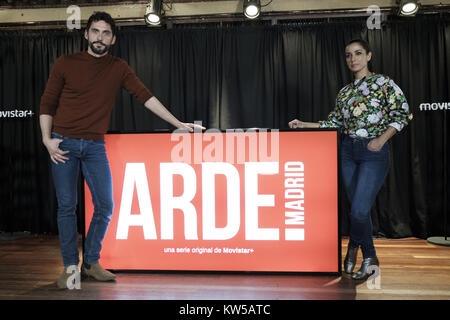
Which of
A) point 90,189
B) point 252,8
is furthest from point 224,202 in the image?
point 252,8

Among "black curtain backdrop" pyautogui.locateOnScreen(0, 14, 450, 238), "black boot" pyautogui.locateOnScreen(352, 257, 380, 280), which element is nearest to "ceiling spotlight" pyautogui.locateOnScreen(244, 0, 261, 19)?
"black curtain backdrop" pyautogui.locateOnScreen(0, 14, 450, 238)

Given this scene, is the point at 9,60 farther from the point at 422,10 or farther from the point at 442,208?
the point at 442,208

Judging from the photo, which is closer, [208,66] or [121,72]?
[121,72]

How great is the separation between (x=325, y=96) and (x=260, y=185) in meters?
2.00

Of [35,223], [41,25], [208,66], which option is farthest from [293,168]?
[41,25]

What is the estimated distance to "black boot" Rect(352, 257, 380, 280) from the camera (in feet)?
6.89

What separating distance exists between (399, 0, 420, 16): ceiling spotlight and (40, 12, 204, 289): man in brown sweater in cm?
295

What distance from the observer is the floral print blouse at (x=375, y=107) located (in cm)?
196

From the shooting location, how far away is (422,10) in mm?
3605

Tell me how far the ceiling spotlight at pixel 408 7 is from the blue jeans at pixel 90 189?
3.27m

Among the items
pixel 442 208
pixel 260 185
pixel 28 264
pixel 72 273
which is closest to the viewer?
pixel 72 273

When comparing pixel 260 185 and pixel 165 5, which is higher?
pixel 165 5

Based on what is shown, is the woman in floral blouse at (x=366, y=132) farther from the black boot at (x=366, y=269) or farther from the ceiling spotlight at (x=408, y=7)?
the ceiling spotlight at (x=408, y=7)

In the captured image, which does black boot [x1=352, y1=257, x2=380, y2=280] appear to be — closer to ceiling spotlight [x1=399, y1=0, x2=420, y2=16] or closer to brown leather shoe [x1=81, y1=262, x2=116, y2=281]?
brown leather shoe [x1=81, y1=262, x2=116, y2=281]
